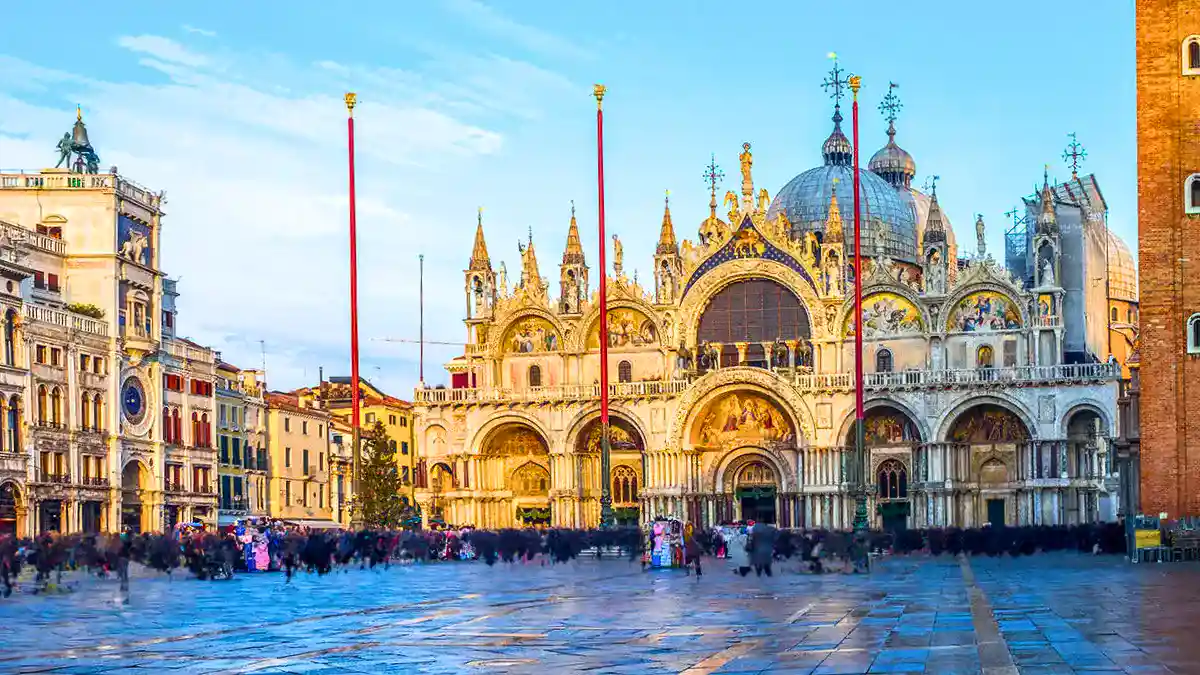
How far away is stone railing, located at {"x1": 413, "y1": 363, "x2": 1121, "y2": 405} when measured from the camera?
77.9 m

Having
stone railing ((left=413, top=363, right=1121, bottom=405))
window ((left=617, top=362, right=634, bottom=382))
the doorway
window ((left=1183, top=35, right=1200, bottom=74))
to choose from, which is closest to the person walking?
window ((left=1183, top=35, right=1200, bottom=74))

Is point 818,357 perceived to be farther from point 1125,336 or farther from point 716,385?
point 1125,336

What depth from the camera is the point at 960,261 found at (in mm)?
104312

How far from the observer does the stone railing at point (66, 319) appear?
6538 cm

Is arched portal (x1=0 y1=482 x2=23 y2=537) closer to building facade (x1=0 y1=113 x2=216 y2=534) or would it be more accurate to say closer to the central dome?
building facade (x1=0 y1=113 x2=216 y2=534)

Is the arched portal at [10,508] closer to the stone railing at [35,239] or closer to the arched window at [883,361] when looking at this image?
the stone railing at [35,239]

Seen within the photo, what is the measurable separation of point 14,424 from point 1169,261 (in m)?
38.6

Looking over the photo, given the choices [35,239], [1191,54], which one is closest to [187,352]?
[35,239]

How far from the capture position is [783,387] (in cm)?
8169

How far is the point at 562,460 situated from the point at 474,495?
503cm

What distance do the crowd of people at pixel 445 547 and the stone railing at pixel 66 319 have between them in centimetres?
1022

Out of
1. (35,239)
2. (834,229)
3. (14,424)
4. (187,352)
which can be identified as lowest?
(14,424)

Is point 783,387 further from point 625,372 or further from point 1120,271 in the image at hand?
point 1120,271

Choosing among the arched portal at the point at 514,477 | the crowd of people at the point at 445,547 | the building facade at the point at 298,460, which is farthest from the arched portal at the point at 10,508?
the building facade at the point at 298,460
